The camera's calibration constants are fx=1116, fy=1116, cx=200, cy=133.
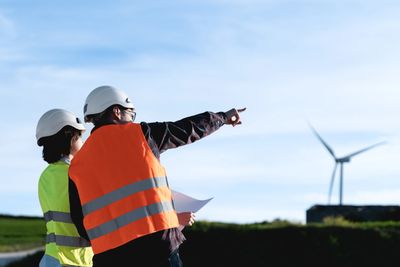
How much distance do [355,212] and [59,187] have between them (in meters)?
30.7

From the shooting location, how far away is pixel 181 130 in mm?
6090

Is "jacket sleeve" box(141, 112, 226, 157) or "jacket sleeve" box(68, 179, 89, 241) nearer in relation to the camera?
"jacket sleeve" box(141, 112, 226, 157)

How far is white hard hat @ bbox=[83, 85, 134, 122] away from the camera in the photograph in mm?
6039

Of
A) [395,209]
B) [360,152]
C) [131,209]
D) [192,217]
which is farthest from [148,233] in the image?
[360,152]

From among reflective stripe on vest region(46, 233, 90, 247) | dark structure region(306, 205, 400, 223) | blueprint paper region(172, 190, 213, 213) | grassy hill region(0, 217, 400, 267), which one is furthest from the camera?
dark structure region(306, 205, 400, 223)

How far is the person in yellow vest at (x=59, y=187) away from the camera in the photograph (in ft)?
21.7

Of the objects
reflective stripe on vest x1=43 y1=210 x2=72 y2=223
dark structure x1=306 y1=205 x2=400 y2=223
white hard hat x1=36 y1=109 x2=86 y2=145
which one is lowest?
dark structure x1=306 y1=205 x2=400 y2=223

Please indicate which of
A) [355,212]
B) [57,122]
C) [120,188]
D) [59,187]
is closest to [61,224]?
[59,187]

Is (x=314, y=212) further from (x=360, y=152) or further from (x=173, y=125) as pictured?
(x=173, y=125)

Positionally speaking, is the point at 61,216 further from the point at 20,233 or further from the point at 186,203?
the point at 20,233

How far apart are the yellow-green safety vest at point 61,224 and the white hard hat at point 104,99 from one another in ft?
2.33

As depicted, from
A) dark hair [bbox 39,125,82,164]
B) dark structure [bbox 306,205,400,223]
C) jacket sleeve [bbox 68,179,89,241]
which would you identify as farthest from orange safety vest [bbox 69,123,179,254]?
dark structure [bbox 306,205,400,223]

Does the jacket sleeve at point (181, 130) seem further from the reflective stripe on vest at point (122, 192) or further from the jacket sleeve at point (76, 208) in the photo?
the jacket sleeve at point (76, 208)

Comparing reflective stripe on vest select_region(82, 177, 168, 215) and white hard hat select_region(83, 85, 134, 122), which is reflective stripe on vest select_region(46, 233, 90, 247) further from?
white hard hat select_region(83, 85, 134, 122)
